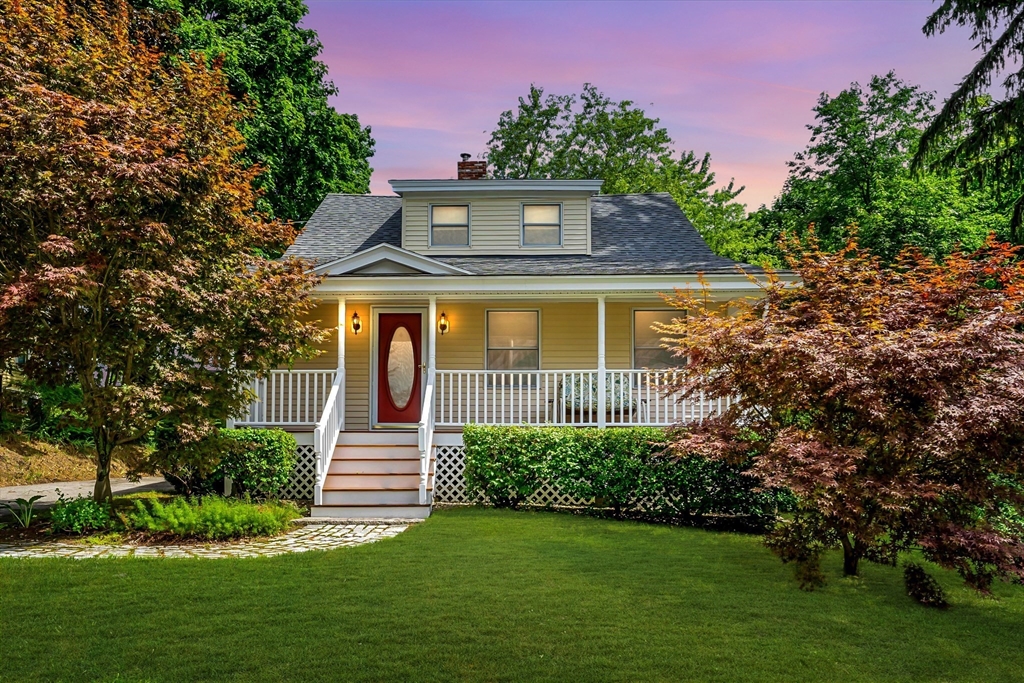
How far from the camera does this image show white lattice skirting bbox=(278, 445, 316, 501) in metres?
11.3

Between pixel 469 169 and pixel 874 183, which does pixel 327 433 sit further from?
pixel 874 183

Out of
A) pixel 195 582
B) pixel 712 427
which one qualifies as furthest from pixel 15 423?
pixel 712 427

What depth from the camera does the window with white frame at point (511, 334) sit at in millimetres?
13719

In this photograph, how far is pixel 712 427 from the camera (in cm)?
773

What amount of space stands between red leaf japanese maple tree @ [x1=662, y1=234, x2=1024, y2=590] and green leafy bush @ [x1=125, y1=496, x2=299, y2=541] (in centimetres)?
519

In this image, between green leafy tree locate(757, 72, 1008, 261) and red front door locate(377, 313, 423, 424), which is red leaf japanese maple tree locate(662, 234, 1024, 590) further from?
green leafy tree locate(757, 72, 1008, 261)

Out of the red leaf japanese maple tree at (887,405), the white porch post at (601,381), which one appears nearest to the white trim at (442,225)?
the white porch post at (601,381)

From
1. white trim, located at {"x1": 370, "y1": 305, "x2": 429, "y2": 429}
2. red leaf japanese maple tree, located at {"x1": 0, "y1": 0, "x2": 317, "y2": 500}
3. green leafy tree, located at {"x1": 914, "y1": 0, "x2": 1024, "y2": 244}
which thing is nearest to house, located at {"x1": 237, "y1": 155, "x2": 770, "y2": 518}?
white trim, located at {"x1": 370, "y1": 305, "x2": 429, "y2": 429}

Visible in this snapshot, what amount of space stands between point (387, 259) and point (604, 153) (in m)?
20.8

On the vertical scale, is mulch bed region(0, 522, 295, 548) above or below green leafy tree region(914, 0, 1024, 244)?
below

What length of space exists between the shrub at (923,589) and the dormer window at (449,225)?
33.8 feet

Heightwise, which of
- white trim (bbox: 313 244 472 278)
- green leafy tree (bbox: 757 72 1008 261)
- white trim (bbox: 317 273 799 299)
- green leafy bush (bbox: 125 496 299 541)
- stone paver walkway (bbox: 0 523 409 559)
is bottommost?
stone paver walkway (bbox: 0 523 409 559)

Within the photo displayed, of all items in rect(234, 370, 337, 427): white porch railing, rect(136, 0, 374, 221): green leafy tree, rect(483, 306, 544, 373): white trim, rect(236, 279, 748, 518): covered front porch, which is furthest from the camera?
rect(136, 0, 374, 221): green leafy tree

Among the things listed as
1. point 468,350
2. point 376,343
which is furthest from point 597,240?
point 376,343
